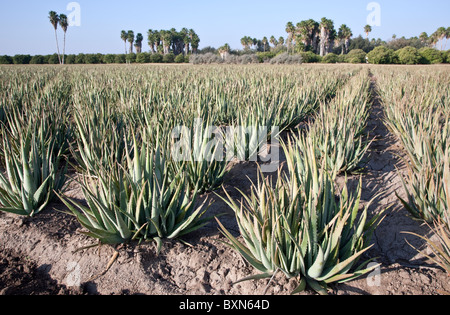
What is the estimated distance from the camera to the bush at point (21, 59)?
4788 cm

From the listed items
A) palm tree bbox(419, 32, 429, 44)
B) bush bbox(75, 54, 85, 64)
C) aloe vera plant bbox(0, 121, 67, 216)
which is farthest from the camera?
palm tree bbox(419, 32, 429, 44)

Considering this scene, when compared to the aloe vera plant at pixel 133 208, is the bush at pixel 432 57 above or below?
above

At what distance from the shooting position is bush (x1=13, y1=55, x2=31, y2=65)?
47878 mm

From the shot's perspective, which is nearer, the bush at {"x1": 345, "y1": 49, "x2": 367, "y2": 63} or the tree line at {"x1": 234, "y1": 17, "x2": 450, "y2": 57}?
the bush at {"x1": 345, "y1": 49, "x2": 367, "y2": 63}

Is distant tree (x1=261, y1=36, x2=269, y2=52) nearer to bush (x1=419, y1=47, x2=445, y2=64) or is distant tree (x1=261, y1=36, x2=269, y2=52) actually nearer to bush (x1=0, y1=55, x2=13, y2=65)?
bush (x1=419, y1=47, x2=445, y2=64)

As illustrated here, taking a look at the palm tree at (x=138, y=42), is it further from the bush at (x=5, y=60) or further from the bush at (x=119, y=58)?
the bush at (x=5, y=60)

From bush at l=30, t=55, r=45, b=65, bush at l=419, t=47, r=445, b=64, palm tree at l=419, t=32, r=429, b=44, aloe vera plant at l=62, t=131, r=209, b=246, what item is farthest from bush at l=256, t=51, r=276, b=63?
palm tree at l=419, t=32, r=429, b=44

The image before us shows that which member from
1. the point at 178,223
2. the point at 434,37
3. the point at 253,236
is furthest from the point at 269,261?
the point at 434,37

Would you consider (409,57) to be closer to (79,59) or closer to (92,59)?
(92,59)

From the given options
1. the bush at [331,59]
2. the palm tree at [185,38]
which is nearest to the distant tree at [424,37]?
the bush at [331,59]

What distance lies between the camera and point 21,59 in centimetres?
4847

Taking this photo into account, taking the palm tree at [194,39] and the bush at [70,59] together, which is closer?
the bush at [70,59]

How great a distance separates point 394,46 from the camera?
63.9 m

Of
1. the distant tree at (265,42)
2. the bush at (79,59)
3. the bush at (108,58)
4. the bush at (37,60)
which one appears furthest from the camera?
the distant tree at (265,42)
